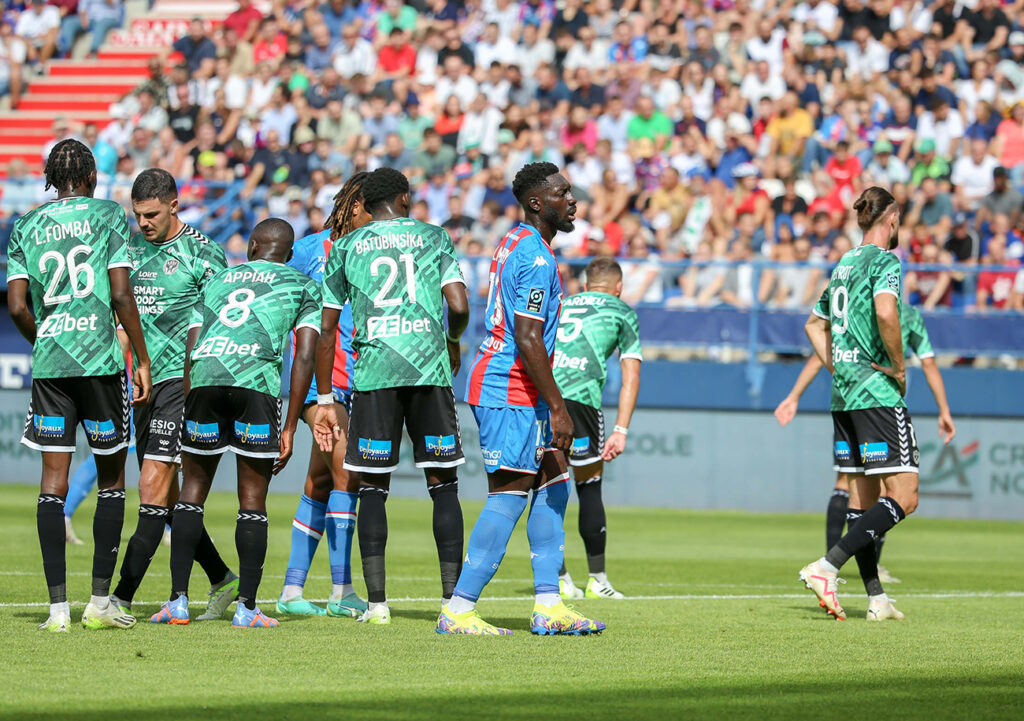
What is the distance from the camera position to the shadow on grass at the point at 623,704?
18.4 ft

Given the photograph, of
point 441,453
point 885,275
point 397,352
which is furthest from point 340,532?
point 885,275

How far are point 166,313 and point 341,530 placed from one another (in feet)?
5.26

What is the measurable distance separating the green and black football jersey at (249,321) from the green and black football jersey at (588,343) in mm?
2725

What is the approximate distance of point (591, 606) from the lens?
9719mm

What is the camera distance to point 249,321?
317 inches

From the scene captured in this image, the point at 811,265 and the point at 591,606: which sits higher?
the point at 811,265

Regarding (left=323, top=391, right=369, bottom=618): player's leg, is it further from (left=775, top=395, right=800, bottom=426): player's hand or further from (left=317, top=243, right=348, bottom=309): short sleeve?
Result: (left=775, top=395, right=800, bottom=426): player's hand

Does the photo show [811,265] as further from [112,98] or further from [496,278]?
[112,98]

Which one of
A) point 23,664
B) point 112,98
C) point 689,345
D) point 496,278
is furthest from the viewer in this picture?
point 112,98

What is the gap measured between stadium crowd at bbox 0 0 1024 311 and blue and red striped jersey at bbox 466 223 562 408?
11807 millimetres

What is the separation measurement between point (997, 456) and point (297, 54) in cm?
1458

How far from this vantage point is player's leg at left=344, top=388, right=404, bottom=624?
809 centimetres

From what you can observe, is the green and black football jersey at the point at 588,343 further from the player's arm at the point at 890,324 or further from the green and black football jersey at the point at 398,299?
the green and black football jersey at the point at 398,299

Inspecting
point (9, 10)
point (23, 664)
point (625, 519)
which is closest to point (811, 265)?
point (625, 519)
